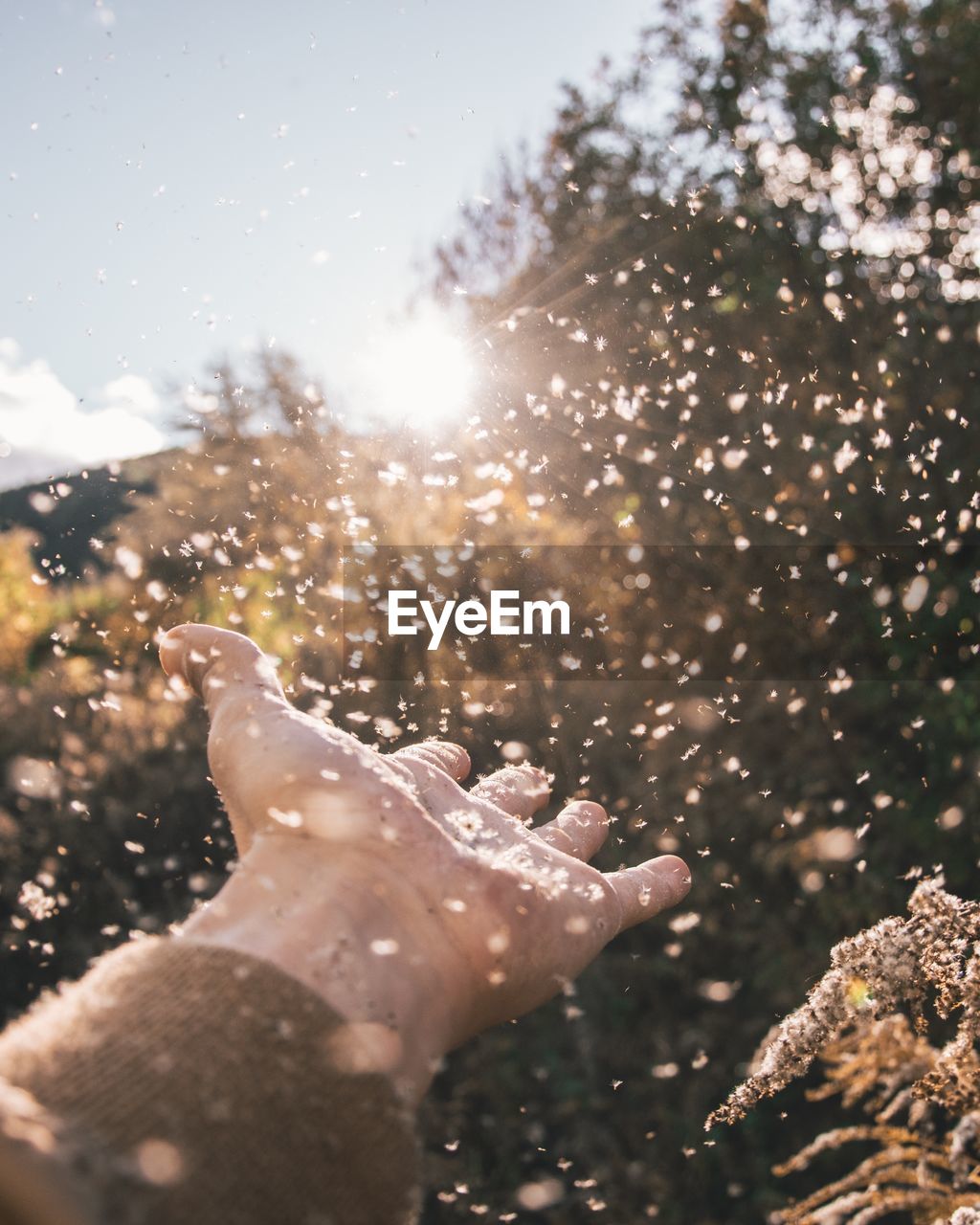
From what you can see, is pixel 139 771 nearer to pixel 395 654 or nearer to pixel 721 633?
pixel 395 654

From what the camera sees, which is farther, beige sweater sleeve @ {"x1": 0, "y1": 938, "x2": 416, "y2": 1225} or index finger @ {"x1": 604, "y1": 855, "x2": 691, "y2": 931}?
index finger @ {"x1": 604, "y1": 855, "x2": 691, "y2": 931}

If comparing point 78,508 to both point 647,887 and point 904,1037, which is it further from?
point 904,1037

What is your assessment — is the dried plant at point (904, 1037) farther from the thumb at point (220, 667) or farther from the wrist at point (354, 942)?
the thumb at point (220, 667)

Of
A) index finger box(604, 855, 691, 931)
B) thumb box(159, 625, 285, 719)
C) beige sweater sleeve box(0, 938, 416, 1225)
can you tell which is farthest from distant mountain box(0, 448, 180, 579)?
beige sweater sleeve box(0, 938, 416, 1225)

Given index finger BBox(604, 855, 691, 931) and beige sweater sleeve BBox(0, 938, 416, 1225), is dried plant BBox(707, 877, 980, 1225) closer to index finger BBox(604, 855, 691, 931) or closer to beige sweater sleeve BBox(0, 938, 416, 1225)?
index finger BBox(604, 855, 691, 931)

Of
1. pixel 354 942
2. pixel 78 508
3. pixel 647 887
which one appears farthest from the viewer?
pixel 78 508

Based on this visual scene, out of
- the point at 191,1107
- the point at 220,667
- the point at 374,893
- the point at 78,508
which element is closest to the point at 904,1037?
the point at 374,893

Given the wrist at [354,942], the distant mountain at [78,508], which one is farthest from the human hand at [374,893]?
the distant mountain at [78,508]
